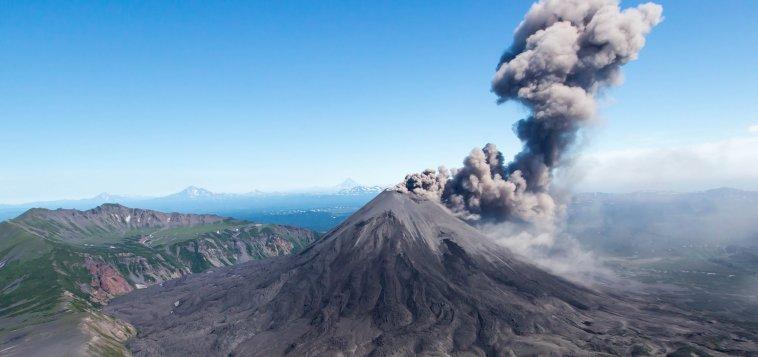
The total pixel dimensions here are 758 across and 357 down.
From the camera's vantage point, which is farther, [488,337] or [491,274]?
[491,274]

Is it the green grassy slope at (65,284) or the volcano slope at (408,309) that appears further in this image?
the green grassy slope at (65,284)

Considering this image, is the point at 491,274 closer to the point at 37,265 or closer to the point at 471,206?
the point at 471,206

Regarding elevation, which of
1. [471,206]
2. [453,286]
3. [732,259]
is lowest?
[732,259]

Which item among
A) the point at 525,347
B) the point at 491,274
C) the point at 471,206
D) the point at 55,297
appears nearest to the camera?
the point at 525,347

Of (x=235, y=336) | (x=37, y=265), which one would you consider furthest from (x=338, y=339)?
(x=37, y=265)

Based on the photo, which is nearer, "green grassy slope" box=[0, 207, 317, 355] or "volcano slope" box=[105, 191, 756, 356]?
"volcano slope" box=[105, 191, 756, 356]

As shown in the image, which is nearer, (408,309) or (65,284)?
(408,309)

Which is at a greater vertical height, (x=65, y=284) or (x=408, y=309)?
(x=65, y=284)

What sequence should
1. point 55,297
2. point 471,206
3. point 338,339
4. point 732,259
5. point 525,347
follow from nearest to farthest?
point 525,347, point 338,339, point 55,297, point 471,206, point 732,259
